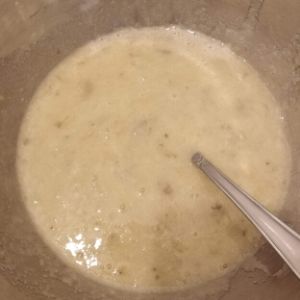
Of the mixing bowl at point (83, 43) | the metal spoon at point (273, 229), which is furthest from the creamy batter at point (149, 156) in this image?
the metal spoon at point (273, 229)

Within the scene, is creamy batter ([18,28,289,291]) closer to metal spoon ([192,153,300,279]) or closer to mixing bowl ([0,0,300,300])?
mixing bowl ([0,0,300,300])

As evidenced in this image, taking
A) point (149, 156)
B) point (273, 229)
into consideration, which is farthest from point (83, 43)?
point (273, 229)

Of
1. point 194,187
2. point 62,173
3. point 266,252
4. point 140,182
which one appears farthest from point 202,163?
point 62,173

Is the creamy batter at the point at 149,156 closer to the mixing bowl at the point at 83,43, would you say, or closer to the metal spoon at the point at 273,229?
the mixing bowl at the point at 83,43

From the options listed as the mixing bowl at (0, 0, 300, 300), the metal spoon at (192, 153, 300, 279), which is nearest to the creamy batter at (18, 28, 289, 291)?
the mixing bowl at (0, 0, 300, 300)

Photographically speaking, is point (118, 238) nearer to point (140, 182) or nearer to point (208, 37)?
point (140, 182)
